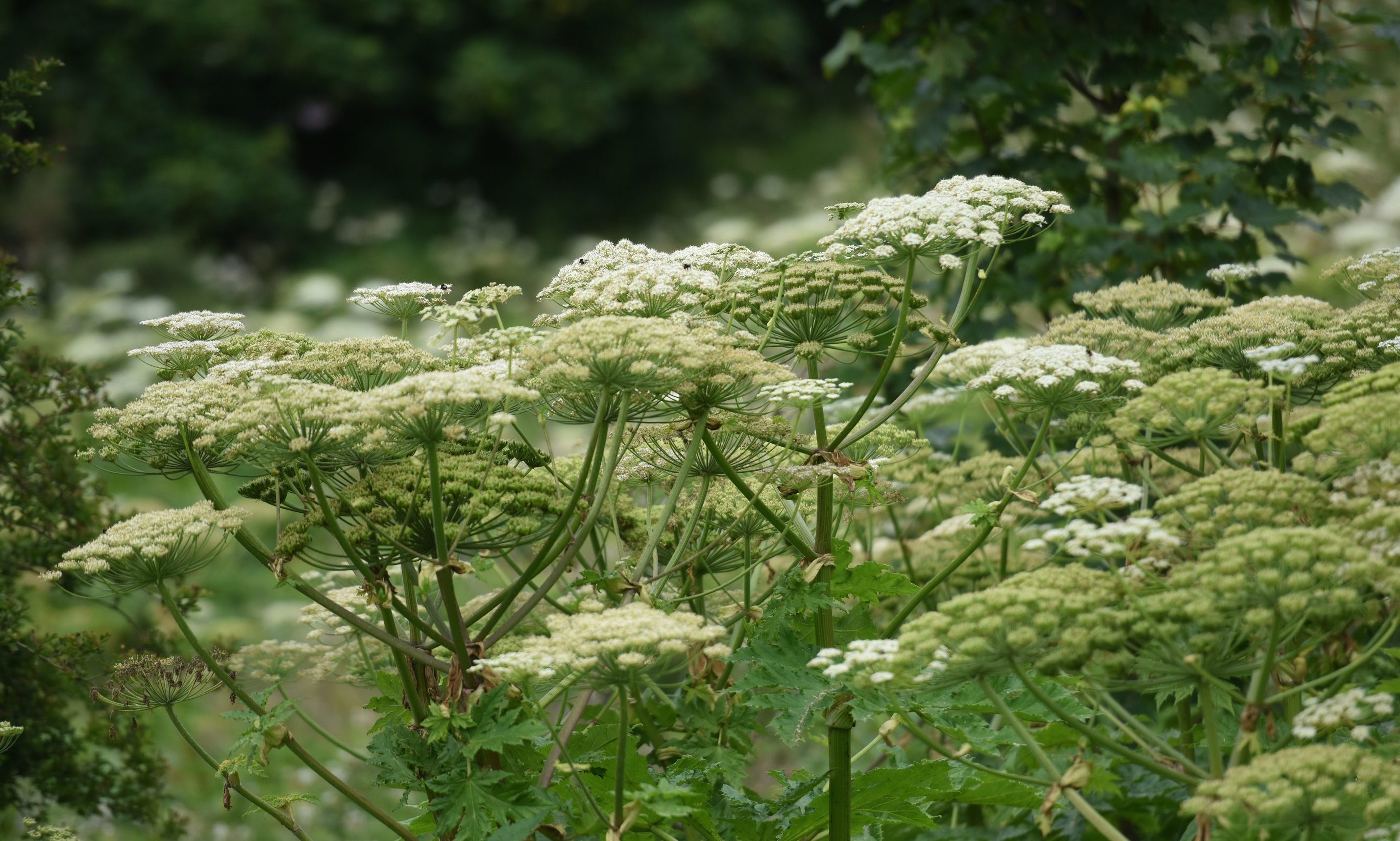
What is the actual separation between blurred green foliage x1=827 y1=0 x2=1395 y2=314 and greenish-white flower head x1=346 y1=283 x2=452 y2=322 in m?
3.22

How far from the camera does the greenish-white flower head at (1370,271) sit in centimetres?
350

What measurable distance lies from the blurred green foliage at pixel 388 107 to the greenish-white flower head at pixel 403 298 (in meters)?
17.2

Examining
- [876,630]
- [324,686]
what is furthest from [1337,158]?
[876,630]

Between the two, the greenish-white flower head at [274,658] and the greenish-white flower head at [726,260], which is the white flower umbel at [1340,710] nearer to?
the greenish-white flower head at [726,260]

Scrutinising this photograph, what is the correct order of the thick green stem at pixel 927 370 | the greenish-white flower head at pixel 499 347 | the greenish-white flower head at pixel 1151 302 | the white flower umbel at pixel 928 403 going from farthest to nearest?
the white flower umbel at pixel 928 403 → the greenish-white flower head at pixel 1151 302 → the thick green stem at pixel 927 370 → the greenish-white flower head at pixel 499 347

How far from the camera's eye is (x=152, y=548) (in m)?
2.64

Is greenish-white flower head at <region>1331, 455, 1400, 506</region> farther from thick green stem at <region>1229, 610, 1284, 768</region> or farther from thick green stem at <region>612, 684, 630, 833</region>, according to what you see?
thick green stem at <region>612, 684, 630, 833</region>

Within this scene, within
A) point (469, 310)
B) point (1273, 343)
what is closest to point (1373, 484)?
point (1273, 343)

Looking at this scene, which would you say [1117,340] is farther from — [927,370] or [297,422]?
[297,422]

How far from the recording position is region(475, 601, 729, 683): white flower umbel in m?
2.27

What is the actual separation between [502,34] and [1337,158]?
1324cm

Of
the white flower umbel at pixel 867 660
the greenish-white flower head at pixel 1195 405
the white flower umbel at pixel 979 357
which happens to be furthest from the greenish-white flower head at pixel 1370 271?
the white flower umbel at pixel 867 660

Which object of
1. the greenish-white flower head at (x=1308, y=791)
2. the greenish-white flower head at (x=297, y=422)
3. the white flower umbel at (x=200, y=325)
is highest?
the white flower umbel at (x=200, y=325)

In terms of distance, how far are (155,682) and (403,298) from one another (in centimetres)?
115
